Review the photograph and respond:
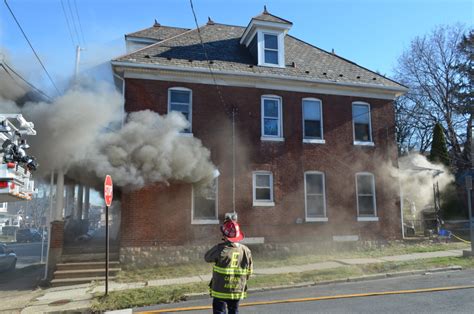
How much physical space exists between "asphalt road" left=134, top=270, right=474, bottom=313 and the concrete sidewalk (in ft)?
5.93

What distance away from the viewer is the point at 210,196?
1384 centimetres

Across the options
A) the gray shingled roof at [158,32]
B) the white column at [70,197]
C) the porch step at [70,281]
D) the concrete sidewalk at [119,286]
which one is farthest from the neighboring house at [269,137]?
the white column at [70,197]

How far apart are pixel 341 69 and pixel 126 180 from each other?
397 inches

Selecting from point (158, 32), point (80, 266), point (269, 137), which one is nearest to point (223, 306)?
point (80, 266)

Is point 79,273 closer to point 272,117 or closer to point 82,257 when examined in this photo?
point 82,257

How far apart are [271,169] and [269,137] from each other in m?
1.21

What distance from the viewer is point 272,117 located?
1491 cm

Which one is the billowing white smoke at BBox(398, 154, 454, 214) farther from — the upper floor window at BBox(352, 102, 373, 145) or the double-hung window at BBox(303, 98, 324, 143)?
the double-hung window at BBox(303, 98, 324, 143)

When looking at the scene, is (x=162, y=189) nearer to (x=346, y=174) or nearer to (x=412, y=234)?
(x=346, y=174)

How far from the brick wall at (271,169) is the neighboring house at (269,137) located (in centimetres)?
4

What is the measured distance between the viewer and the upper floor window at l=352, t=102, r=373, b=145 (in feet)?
52.4

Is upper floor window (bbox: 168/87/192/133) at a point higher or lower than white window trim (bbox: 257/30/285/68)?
lower

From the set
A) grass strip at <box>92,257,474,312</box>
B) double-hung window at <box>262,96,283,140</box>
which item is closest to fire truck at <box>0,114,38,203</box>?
grass strip at <box>92,257,474,312</box>

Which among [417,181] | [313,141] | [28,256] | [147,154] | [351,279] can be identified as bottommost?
[28,256]
